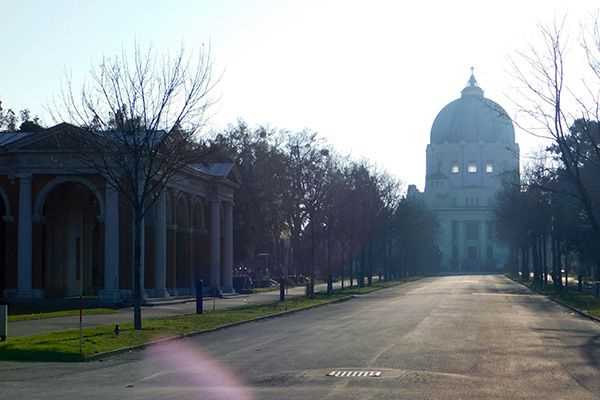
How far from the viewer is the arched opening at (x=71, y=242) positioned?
54875 mm

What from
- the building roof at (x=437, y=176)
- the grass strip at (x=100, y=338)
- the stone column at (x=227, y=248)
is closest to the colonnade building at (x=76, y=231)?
the stone column at (x=227, y=248)

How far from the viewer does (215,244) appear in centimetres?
6694

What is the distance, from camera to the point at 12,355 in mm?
23062

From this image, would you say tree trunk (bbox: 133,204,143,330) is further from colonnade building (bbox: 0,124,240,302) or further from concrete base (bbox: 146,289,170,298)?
concrete base (bbox: 146,289,170,298)

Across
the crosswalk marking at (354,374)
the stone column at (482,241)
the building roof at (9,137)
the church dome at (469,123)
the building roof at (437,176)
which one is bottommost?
the crosswalk marking at (354,374)

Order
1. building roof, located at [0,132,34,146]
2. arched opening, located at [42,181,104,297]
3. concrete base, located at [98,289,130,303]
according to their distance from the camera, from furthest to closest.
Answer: building roof, located at [0,132,34,146]
arched opening, located at [42,181,104,297]
concrete base, located at [98,289,130,303]

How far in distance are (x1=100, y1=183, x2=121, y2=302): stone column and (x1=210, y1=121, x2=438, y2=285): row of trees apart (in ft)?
55.3

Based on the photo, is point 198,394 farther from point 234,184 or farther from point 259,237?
point 259,237

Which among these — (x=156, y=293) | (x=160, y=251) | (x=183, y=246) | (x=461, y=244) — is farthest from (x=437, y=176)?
(x=156, y=293)

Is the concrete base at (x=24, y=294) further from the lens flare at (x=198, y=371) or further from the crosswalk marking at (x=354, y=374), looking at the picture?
the crosswalk marking at (x=354, y=374)

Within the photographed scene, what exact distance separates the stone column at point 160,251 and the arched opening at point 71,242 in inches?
114

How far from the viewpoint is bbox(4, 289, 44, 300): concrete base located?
51719 millimetres

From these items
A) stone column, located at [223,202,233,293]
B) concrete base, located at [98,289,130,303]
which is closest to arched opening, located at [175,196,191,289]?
stone column, located at [223,202,233,293]

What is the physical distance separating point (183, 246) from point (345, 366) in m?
43.9
